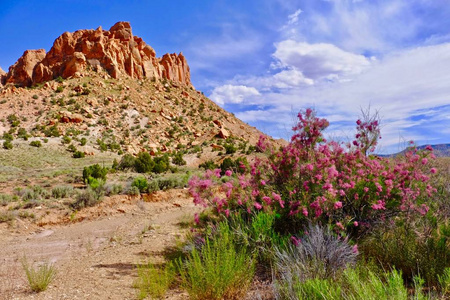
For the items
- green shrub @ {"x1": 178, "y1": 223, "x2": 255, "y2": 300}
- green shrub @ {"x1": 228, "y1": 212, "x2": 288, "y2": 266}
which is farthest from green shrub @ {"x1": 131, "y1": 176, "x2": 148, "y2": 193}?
green shrub @ {"x1": 178, "y1": 223, "x2": 255, "y2": 300}

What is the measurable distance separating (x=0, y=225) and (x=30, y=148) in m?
24.7

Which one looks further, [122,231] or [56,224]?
[56,224]

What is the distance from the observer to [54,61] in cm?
5322

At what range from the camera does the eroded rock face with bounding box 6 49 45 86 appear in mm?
53656

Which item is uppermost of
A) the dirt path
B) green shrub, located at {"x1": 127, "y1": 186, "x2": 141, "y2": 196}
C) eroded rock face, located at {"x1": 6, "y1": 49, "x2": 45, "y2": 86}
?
eroded rock face, located at {"x1": 6, "y1": 49, "x2": 45, "y2": 86}

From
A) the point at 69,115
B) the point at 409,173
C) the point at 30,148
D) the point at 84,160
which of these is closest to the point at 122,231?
the point at 409,173

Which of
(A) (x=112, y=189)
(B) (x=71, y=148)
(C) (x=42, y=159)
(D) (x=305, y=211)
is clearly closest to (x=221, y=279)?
(D) (x=305, y=211)

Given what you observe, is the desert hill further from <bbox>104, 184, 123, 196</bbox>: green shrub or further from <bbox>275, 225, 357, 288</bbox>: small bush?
<bbox>275, 225, 357, 288</bbox>: small bush

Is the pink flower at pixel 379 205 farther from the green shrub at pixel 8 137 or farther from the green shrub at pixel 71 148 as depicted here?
the green shrub at pixel 8 137

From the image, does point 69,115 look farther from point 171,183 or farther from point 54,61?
point 171,183

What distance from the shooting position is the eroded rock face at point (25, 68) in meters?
53.7

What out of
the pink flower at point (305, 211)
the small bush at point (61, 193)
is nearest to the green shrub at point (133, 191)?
the small bush at point (61, 193)

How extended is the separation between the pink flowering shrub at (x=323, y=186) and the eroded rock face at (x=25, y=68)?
198 ft

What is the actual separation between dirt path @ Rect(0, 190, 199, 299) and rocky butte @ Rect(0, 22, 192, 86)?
150 ft
